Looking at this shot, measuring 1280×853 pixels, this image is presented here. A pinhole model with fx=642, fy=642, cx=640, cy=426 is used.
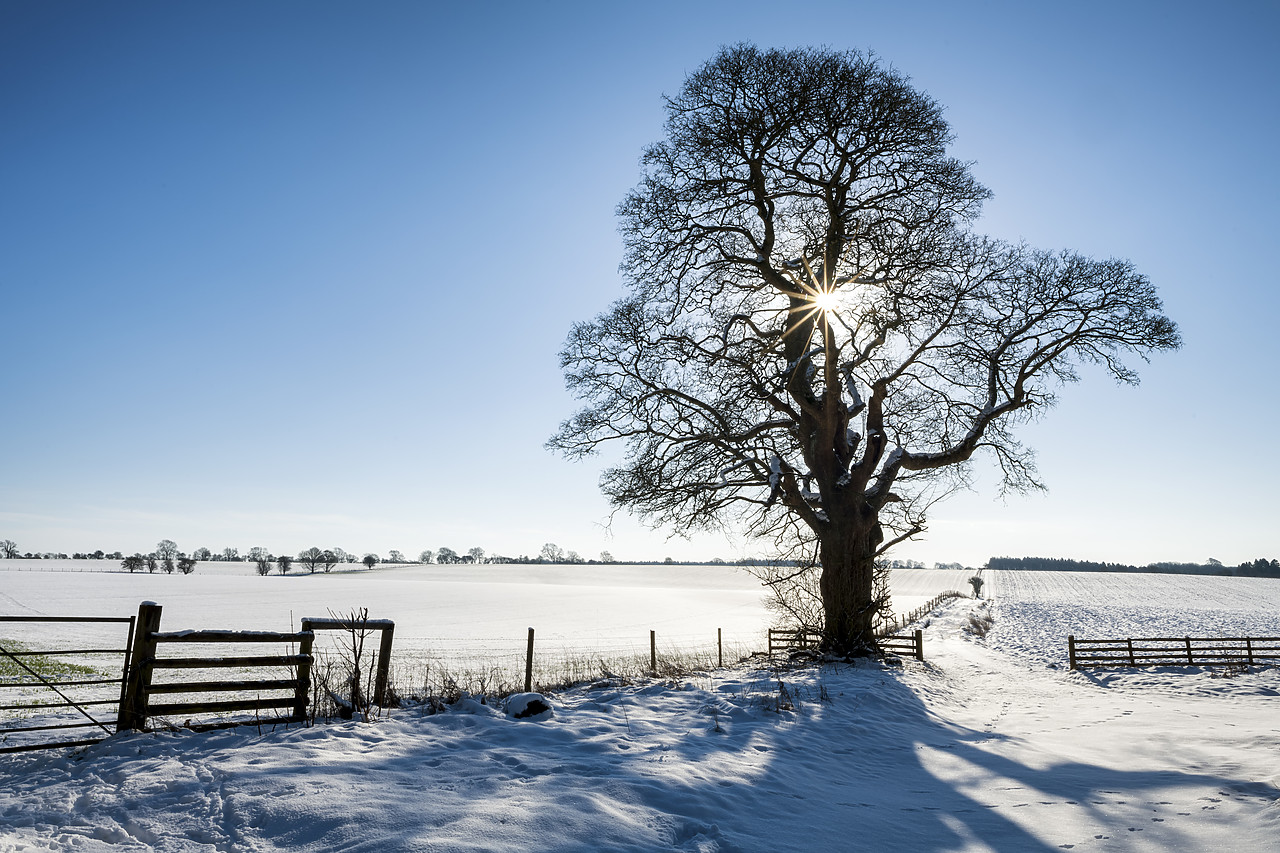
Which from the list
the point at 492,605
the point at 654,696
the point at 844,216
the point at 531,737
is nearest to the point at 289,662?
the point at 531,737

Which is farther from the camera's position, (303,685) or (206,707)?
(303,685)

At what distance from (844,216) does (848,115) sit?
89.1 inches

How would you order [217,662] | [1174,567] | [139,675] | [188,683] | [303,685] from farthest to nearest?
1. [1174,567]
2. [303,685]
3. [217,662]
4. [188,683]
5. [139,675]

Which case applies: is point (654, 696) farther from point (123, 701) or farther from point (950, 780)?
point (123, 701)

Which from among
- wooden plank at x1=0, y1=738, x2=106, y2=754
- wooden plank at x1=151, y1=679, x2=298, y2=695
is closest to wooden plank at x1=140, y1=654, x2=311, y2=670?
wooden plank at x1=151, y1=679, x2=298, y2=695

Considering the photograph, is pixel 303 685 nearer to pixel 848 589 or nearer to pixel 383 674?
pixel 383 674

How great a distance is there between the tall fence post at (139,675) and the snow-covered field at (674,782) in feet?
1.09

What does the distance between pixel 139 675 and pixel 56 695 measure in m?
10.2

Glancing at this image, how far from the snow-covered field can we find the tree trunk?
4994mm

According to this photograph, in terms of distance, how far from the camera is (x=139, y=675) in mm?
7160

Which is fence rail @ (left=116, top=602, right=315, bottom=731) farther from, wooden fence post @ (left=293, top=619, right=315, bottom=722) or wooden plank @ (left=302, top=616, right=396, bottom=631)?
wooden plank @ (left=302, top=616, right=396, bottom=631)

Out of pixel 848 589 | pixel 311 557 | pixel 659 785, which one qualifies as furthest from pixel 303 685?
pixel 311 557

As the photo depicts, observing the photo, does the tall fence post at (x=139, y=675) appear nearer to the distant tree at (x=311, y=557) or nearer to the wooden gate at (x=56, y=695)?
the wooden gate at (x=56, y=695)

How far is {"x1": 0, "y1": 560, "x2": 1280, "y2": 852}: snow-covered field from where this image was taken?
4.45 metres
